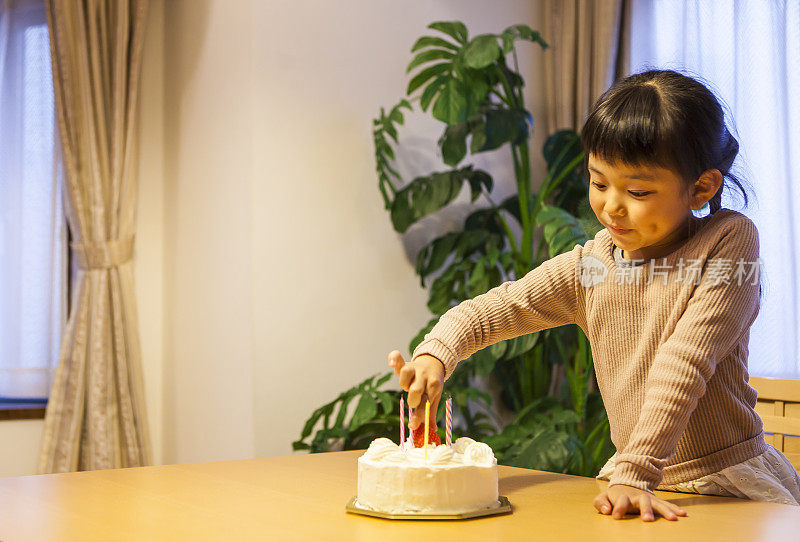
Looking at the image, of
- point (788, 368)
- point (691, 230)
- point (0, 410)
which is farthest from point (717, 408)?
point (0, 410)

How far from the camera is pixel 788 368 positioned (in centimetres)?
257

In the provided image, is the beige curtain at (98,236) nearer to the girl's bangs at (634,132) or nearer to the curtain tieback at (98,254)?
the curtain tieback at (98,254)

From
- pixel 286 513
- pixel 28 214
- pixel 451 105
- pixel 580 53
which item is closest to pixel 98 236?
pixel 28 214

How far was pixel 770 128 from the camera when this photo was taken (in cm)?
265

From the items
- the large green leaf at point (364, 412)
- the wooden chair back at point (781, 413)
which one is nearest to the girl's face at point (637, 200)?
the wooden chair back at point (781, 413)

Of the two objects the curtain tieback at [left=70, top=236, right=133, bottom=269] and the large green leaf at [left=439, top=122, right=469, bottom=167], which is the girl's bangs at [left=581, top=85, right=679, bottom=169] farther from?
the curtain tieback at [left=70, top=236, right=133, bottom=269]

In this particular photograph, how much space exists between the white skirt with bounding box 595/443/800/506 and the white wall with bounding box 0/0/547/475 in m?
1.72

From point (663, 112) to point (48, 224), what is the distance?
2.59 meters

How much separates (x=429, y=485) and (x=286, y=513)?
0.17 metres

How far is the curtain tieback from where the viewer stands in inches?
120

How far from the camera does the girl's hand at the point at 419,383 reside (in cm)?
111

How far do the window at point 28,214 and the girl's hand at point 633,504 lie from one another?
258 cm

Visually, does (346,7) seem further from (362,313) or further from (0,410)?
(0,410)

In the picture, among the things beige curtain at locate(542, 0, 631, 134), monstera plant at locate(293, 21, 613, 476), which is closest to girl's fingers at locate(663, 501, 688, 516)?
monstera plant at locate(293, 21, 613, 476)
